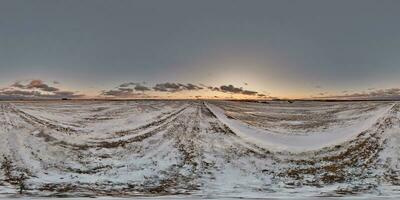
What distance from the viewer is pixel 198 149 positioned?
20.4m

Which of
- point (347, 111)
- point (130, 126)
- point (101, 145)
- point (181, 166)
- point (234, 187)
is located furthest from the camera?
point (347, 111)

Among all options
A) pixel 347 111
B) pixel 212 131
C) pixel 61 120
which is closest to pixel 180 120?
pixel 212 131

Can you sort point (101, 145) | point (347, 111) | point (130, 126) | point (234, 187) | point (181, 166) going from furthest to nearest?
point (347, 111), point (130, 126), point (101, 145), point (181, 166), point (234, 187)

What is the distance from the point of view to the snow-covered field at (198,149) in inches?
699

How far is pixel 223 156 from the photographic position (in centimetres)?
2005

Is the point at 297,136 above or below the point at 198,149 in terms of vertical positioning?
above

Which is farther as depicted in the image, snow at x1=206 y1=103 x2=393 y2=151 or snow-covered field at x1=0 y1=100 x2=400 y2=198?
snow at x1=206 y1=103 x2=393 y2=151

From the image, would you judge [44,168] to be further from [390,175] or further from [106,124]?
[390,175]

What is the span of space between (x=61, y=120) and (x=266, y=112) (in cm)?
876

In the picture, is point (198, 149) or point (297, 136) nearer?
point (198, 149)

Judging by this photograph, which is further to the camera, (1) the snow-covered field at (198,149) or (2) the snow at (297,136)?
(2) the snow at (297,136)

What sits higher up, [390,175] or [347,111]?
[347,111]

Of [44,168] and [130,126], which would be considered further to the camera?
[130,126]

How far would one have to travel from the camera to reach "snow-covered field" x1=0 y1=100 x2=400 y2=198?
58.3ft
